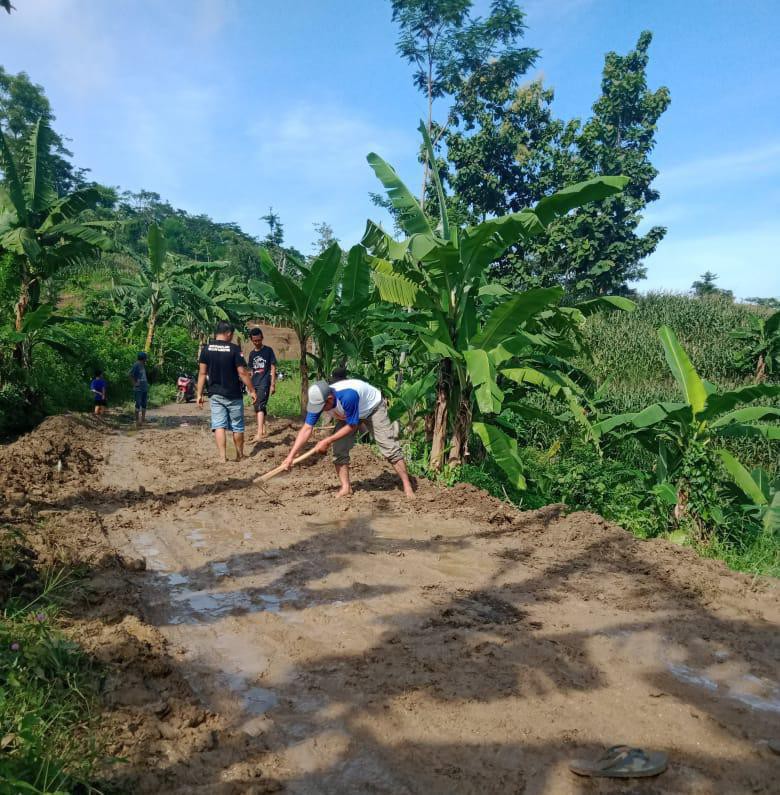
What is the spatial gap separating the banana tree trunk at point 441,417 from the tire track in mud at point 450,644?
1.32 meters

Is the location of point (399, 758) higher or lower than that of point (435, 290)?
lower

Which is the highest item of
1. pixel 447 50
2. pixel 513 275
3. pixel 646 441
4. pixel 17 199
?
pixel 447 50

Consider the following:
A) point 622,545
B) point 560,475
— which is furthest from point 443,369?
point 622,545

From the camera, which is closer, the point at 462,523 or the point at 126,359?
the point at 462,523

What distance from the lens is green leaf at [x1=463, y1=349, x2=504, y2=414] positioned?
5.75 metres

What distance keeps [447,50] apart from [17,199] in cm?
1816

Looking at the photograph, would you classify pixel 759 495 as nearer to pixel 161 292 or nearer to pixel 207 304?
pixel 161 292

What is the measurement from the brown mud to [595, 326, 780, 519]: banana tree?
1.25m

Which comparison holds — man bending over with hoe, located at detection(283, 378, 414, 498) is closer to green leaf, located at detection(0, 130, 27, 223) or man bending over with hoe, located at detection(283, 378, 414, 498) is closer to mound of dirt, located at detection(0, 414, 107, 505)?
mound of dirt, located at detection(0, 414, 107, 505)

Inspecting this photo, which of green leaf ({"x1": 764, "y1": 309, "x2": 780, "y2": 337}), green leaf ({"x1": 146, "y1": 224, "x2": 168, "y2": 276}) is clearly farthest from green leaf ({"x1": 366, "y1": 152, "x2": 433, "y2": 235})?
green leaf ({"x1": 764, "y1": 309, "x2": 780, "y2": 337})

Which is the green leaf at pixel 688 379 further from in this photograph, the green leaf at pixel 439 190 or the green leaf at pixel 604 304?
the green leaf at pixel 439 190

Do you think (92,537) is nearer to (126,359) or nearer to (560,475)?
(560,475)

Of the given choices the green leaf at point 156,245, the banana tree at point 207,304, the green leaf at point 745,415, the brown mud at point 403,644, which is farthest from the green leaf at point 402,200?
the banana tree at point 207,304

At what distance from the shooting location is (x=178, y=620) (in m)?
3.81
